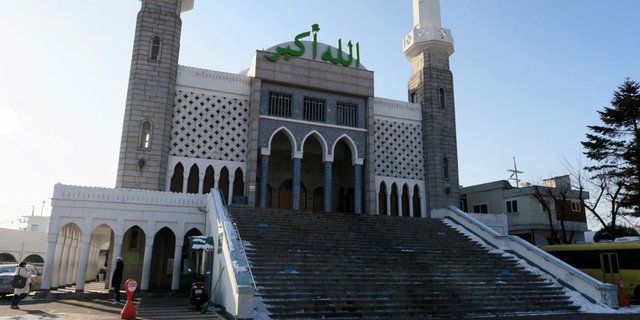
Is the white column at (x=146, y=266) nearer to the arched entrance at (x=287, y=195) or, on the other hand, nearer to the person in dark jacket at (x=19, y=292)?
the person in dark jacket at (x=19, y=292)

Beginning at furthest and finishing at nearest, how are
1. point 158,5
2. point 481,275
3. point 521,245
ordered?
point 158,5 → point 521,245 → point 481,275

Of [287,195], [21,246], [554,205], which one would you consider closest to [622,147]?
[554,205]

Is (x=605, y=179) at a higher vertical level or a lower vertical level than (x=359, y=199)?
higher

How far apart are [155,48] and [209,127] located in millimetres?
4212

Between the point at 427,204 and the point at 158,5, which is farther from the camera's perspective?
the point at 427,204

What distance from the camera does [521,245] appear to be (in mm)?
16062

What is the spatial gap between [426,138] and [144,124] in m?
14.2

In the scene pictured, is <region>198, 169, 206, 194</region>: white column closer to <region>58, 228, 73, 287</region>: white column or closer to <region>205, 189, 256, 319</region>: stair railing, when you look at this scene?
<region>58, 228, 73, 287</region>: white column

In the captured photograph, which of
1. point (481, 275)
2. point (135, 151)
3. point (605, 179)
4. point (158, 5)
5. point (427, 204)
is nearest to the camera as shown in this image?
point (481, 275)

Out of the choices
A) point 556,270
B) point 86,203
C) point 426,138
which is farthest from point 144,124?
point 556,270

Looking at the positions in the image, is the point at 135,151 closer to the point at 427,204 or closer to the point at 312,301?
the point at 312,301

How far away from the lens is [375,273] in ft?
41.2

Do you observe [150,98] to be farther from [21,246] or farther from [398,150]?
[21,246]

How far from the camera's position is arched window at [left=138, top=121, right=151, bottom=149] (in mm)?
19109
